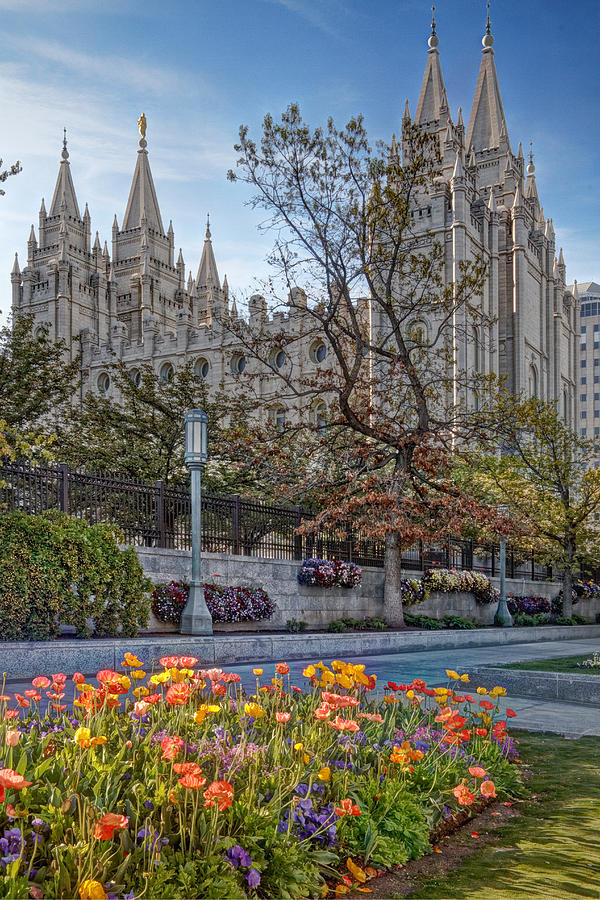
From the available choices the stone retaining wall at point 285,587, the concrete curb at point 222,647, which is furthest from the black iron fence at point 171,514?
the concrete curb at point 222,647

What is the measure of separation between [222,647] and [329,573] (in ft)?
19.4

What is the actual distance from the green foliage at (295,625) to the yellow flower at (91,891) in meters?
13.9

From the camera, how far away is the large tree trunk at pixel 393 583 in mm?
18594

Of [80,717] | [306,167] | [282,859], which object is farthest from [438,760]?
[306,167]

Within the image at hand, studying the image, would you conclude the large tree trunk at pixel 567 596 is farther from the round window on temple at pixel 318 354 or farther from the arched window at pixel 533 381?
the arched window at pixel 533 381

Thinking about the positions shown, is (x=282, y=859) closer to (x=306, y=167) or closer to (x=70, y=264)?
(x=306, y=167)

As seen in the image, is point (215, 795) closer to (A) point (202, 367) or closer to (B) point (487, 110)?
(A) point (202, 367)

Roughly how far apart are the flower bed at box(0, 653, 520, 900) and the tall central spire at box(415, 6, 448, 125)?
Answer: 59.0 metres

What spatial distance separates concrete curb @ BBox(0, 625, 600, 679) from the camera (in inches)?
358

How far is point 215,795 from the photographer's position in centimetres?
269

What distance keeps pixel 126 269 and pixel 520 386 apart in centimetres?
4556

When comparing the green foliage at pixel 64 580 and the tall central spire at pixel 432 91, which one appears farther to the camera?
the tall central spire at pixel 432 91

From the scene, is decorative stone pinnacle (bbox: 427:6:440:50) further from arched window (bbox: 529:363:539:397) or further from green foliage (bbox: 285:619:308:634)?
green foliage (bbox: 285:619:308:634)

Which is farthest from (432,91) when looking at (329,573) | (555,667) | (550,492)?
(555,667)
